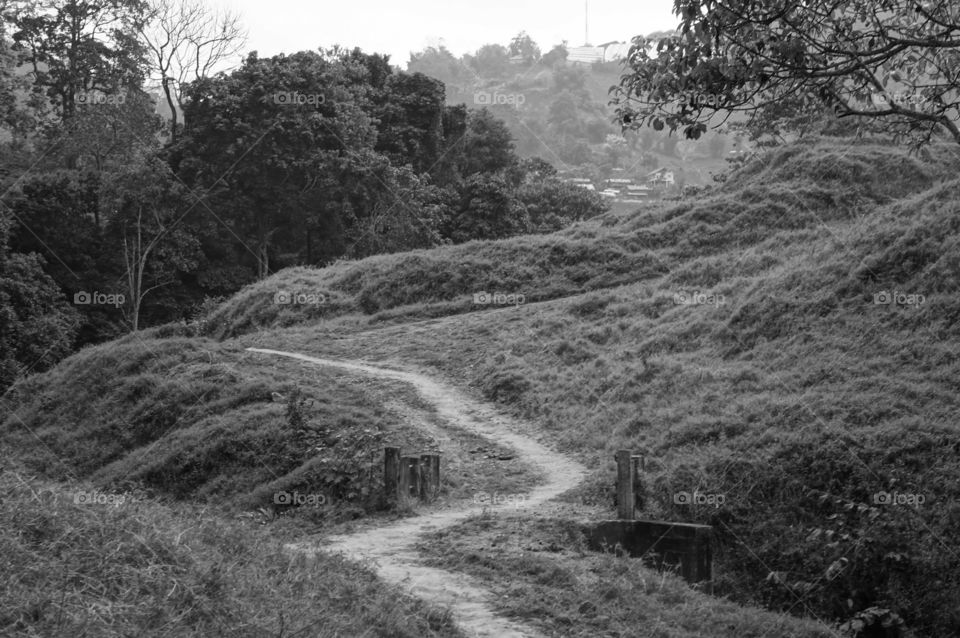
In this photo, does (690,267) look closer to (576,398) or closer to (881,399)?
(576,398)

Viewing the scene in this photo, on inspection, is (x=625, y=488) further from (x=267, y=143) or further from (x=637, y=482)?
(x=267, y=143)

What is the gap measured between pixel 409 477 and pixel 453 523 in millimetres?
1454

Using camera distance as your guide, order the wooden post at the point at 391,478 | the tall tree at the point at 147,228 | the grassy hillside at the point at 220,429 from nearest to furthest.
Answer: the wooden post at the point at 391,478 < the grassy hillside at the point at 220,429 < the tall tree at the point at 147,228

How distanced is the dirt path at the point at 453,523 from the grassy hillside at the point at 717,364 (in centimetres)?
56

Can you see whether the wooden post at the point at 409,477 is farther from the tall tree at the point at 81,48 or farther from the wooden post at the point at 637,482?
the tall tree at the point at 81,48

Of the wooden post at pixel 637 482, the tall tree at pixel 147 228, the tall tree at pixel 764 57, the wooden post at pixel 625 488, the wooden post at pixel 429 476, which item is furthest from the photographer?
the tall tree at pixel 147 228

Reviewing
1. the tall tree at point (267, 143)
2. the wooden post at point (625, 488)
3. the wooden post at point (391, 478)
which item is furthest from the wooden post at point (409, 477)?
the tall tree at point (267, 143)

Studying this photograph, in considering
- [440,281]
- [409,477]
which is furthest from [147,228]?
[409,477]

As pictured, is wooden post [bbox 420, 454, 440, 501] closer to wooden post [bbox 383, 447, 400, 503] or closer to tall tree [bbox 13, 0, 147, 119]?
wooden post [bbox 383, 447, 400, 503]

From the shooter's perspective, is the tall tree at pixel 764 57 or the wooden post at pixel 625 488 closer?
the tall tree at pixel 764 57

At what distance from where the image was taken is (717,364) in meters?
16.2

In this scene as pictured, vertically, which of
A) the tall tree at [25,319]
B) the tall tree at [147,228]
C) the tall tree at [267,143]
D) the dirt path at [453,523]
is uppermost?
the tall tree at [267,143]

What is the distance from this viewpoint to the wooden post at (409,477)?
12.5 meters

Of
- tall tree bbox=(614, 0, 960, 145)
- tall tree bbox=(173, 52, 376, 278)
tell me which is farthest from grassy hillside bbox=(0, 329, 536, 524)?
tall tree bbox=(173, 52, 376, 278)
